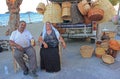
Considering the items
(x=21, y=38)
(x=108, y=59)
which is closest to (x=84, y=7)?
(x=108, y=59)

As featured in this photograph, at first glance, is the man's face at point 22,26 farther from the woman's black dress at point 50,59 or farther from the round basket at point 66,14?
the round basket at point 66,14

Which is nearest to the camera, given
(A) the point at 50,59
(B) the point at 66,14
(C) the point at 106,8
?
(A) the point at 50,59

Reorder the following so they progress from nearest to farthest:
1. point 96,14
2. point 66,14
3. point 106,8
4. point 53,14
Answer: point 96,14 < point 106,8 < point 66,14 < point 53,14

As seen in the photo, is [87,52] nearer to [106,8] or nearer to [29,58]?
[106,8]

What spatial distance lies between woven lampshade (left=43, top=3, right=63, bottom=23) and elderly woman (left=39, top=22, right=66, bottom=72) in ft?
4.60

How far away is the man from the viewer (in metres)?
4.40

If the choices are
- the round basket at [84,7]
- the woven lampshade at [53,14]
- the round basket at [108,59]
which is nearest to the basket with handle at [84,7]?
the round basket at [84,7]

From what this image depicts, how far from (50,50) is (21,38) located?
640 mm

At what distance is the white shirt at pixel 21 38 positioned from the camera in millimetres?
4469

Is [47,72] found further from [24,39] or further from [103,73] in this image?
[103,73]

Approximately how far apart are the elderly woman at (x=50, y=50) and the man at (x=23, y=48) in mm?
276

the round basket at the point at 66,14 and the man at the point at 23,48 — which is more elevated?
the round basket at the point at 66,14

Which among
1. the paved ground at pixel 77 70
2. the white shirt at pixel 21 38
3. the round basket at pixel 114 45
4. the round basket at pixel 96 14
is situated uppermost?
the round basket at pixel 96 14

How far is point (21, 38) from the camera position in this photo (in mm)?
4480
